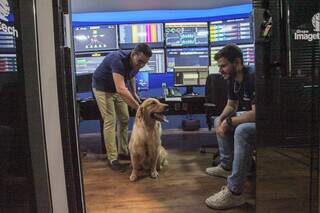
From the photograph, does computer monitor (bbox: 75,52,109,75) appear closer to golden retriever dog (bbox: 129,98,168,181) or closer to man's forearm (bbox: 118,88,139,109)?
man's forearm (bbox: 118,88,139,109)

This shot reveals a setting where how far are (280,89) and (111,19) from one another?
174 inches

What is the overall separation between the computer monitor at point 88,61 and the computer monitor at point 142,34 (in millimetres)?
417

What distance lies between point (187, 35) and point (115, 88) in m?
1.86

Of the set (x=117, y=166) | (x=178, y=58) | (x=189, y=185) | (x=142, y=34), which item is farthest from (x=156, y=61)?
(x=189, y=185)

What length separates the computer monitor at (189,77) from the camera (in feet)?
17.4

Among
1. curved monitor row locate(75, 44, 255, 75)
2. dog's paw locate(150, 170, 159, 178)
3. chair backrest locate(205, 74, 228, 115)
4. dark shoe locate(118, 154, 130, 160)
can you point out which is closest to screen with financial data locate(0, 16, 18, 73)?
dog's paw locate(150, 170, 159, 178)

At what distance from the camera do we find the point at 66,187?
1.78 m

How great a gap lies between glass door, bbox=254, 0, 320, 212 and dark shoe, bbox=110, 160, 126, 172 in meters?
2.42

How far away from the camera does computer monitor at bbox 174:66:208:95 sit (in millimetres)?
5289

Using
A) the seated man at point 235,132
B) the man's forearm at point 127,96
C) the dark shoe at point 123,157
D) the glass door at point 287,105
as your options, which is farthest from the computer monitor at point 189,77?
the glass door at point 287,105

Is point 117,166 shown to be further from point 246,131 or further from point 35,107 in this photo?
point 35,107

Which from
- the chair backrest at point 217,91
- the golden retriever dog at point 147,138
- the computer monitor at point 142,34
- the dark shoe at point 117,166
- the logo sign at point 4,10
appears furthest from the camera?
the computer monitor at point 142,34

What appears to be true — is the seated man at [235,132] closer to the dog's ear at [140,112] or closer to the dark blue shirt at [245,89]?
the dark blue shirt at [245,89]

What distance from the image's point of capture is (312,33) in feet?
5.64
